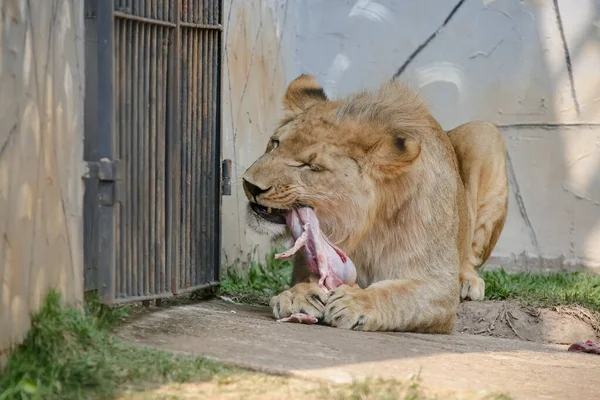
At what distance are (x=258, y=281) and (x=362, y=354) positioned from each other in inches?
94.9

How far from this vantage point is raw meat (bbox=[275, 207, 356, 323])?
4.36 meters

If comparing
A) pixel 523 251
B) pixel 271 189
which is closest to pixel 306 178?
pixel 271 189

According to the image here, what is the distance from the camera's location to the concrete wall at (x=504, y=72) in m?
6.93

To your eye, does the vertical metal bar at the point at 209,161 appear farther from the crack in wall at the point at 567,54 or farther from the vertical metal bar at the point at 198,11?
the crack in wall at the point at 567,54

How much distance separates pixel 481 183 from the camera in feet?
19.8

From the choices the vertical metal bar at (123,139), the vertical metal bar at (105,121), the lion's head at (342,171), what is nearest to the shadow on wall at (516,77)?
the lion's head at (342,171)

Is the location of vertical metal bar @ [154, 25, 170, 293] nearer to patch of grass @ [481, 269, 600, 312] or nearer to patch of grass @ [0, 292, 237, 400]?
patch of grass @ [0, 292, 237, 400]

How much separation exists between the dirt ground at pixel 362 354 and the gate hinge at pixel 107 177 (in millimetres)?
478

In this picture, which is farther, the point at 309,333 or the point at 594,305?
the point at 594,305

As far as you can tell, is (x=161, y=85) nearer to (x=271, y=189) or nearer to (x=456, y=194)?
(x=271, y=189)

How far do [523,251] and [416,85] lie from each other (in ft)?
4.61

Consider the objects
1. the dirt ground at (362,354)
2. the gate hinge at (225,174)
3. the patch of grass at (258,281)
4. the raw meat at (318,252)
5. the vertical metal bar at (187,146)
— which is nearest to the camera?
the dirt ground at (362,354)

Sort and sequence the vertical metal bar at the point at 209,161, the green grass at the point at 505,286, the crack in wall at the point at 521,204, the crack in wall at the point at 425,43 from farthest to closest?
the crack in wall at the point at 425,43 < the crack in wall at the point at 521,204 < the green grass at the point at 505,286 < the vertical metal bar at the point at 209,161

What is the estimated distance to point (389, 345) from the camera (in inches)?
153
